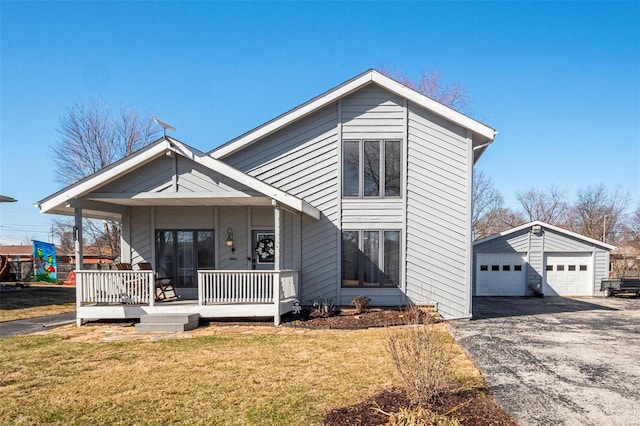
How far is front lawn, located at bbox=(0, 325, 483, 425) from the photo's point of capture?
4340 mm

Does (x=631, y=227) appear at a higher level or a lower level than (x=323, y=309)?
higher

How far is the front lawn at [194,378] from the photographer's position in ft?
14.2

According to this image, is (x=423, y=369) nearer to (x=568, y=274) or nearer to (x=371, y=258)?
(x=371, y=258)

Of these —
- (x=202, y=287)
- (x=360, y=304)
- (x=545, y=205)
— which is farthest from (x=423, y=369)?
(x=545, y=205)

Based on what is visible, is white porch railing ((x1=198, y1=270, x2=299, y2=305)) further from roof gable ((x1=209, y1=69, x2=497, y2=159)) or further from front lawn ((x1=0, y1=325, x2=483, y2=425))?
roof gable ((x1=209, y1=69, x2=497, y2=159))

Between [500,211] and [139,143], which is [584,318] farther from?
[500,211]

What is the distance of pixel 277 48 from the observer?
13547 mm

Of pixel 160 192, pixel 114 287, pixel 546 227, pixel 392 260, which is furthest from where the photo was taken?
pixel 546 227

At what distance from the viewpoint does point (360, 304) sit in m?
10.1

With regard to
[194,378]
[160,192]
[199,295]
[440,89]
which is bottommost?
[194,378]

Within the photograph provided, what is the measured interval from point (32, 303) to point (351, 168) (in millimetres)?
12699

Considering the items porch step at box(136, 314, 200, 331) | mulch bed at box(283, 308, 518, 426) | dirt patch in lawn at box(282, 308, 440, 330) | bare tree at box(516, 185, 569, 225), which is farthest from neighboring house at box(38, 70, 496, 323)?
bare tree at box(516, 185, 569, 225)

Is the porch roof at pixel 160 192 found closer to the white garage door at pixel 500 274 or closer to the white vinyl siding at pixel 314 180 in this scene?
the white vinyl siding at pixel 314 180

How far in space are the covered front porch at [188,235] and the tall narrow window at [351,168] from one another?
51.6 inches
